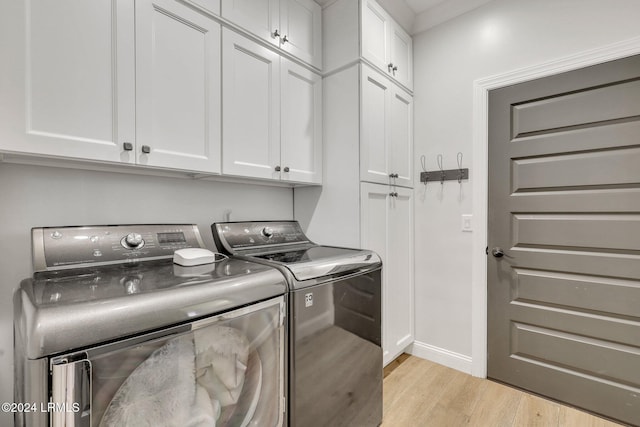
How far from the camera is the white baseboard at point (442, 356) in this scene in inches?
86.2

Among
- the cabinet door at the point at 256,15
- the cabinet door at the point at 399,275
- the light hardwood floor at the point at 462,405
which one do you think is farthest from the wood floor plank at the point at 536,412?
the cabinet door at the point at 256,15

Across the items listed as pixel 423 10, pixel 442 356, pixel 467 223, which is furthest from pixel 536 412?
pixel 423 10

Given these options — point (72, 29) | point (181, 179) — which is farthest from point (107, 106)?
point (181, 179)

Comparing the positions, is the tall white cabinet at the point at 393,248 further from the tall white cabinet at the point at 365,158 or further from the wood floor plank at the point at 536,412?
the wood floor plank at the point at 536,412

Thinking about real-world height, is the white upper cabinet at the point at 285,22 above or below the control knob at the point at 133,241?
above

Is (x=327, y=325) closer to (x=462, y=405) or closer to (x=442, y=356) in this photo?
(x=462, y=405)

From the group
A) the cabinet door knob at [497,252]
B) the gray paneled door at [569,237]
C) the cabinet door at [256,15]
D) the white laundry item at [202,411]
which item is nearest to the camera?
the white laundry item at [202,411]

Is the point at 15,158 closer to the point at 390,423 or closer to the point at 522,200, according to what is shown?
the point at 390,423

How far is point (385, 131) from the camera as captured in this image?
212 centimetres

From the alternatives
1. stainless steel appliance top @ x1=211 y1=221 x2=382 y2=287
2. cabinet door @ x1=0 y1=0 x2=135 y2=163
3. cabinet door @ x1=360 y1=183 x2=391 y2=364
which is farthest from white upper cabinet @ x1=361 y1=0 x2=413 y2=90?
cabinet door @ x1=0 y1=0 x2=135 y2=163

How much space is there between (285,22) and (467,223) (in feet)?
6.00

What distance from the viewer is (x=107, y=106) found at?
1.17 m

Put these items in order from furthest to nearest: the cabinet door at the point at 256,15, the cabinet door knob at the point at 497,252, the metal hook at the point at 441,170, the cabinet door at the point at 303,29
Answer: the metal hook at the point at 441,170
the cabinet door knob at the point at 497,252
the cabinet door at the point at 303,29
the cabinet door at the point at 256,15

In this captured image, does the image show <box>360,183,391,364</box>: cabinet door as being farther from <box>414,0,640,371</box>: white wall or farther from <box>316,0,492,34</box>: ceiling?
<box>316,0,492,34</box>: ceiling
